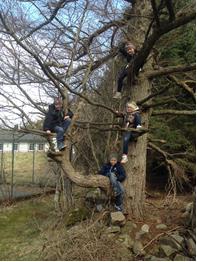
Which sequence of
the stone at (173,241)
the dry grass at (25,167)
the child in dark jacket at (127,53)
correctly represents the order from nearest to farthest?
the stone at (173,241) → the child in dark jacket at (127,53) → the dry grass at (25,167)

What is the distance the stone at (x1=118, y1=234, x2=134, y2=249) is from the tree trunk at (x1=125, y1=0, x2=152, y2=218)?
0.62 meters

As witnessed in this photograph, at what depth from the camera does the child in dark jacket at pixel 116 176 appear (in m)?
8.06

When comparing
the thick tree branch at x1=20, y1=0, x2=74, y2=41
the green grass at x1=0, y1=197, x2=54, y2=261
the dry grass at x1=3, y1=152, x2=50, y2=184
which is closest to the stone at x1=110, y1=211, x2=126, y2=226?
the green grass at x1=0, y1=197, x2=54, y2=261

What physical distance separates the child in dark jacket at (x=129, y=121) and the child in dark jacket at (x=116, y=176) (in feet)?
0.72

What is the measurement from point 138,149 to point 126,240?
190 centimetres

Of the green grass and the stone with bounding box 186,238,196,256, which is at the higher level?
the stone with bounding box 186,238,196,256

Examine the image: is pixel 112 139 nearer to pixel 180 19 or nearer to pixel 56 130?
pixel 56 130

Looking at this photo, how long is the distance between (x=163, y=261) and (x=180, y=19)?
4.01 metres

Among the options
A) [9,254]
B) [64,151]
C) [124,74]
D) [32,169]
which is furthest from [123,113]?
[32,169]

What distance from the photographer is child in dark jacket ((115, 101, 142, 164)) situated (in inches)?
312

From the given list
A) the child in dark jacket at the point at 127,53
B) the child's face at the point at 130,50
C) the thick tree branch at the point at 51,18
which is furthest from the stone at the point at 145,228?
the thick tree branch at the point at 51,18

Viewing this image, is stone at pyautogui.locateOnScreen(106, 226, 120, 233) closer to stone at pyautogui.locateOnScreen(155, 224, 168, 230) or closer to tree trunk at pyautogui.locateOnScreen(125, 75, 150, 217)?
tree trunk at pyautogui.locateOnScreen(125, 75, 150, 217)

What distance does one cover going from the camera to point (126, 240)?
766 cm

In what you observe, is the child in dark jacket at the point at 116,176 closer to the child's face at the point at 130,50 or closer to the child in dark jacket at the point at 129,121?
the child in dark jacket at the point at 129,121
